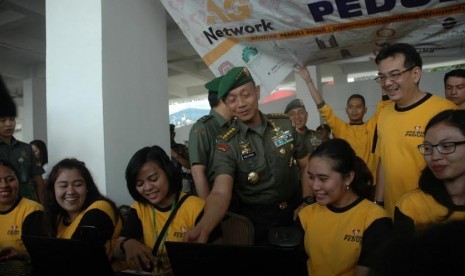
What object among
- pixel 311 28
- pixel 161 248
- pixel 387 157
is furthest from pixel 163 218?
pixel 311 28

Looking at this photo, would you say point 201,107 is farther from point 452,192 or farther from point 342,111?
point 452,192

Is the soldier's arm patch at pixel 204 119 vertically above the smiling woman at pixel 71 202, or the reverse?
the soldier's arm patch at pixel 204 119

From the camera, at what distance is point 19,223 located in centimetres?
217

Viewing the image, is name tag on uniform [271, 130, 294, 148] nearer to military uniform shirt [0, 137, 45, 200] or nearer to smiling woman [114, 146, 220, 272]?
smiling woman [114, 146, 220, 272]

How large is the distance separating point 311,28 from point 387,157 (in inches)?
41.8

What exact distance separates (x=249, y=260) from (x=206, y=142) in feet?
4.39

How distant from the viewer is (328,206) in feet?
5.54

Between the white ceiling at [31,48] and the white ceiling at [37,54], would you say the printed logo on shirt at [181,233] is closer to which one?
the white ceiling at [37,54]

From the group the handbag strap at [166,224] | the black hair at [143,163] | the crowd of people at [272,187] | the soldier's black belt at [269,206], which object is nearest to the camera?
the crowd of people at [272,187]

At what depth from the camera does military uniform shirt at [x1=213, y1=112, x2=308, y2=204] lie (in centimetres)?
201

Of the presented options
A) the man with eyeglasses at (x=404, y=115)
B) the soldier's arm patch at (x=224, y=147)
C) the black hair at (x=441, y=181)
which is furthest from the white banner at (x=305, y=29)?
the black hair at (x=441, y=181)

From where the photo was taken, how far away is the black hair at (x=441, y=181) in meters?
1.41

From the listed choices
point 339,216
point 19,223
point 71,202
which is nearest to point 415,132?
point 339,216

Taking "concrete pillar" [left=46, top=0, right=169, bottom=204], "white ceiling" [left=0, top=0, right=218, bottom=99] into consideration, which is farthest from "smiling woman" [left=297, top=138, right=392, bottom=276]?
"white ceiling" [left=0, top=0, right=218, bottom=99]
